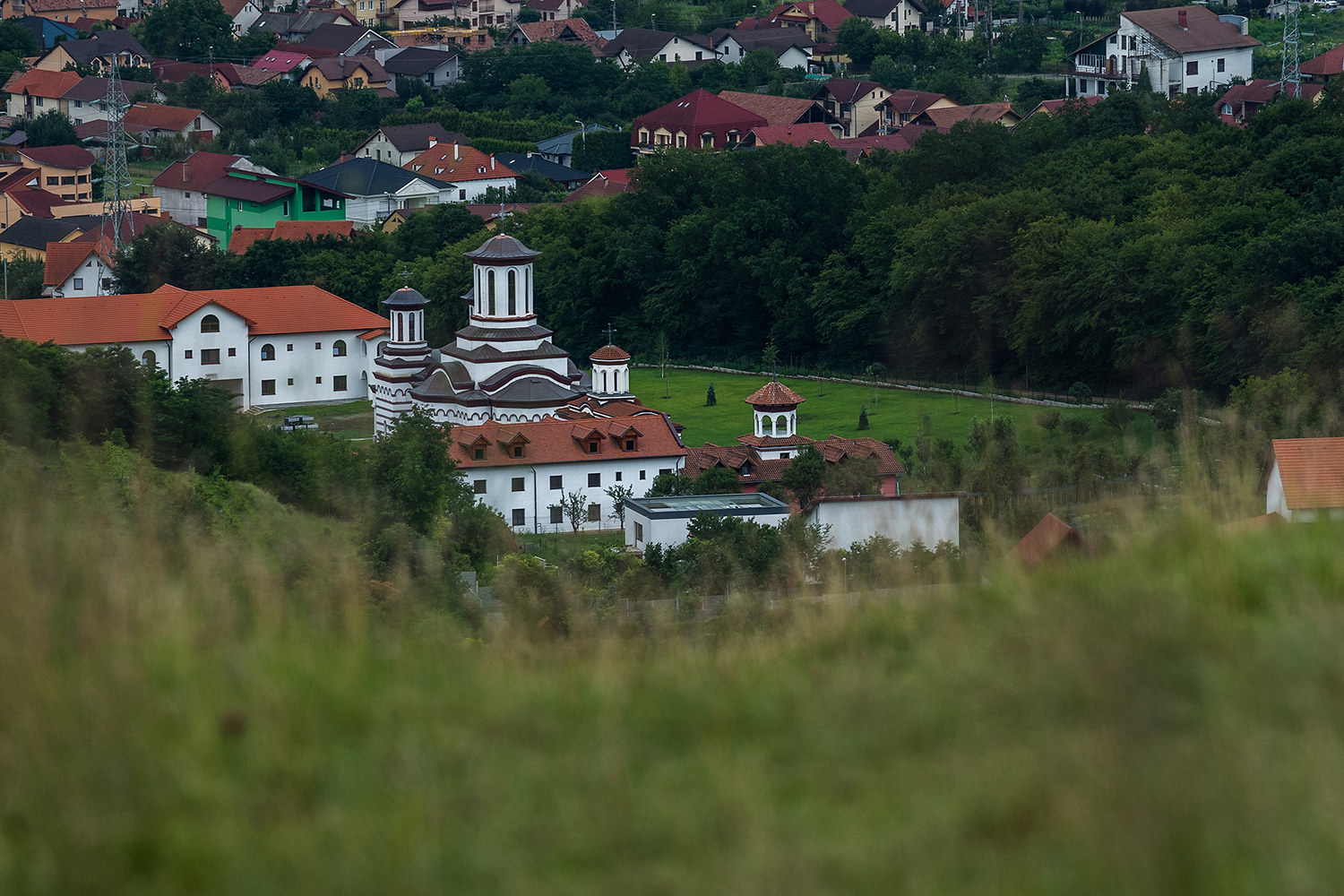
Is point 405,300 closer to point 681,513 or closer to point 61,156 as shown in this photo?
point 681,513

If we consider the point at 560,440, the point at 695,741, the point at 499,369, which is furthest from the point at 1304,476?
the point at 499,369

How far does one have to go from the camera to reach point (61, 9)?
9494 centimetres

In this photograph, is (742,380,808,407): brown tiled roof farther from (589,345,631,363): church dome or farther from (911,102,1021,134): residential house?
(911,102,1021,134): residential house

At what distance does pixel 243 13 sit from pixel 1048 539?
94.7 meters

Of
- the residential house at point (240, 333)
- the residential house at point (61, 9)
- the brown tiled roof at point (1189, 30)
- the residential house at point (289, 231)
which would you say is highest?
the residential house at point (61, 9)

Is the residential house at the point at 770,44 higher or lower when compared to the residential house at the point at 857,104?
higher

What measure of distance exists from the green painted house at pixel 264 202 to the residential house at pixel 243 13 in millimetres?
41190

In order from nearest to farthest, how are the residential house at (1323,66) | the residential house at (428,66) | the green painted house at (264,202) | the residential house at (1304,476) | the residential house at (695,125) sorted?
the residential house at (1304,476) → the green painted house at (264,202) → the residential house at (1323,66) → the residential house at (695,125) → the residential house at (428,66)

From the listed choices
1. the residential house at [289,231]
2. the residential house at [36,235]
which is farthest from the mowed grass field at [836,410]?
the residential house at [36,235]

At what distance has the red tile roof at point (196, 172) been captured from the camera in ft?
189

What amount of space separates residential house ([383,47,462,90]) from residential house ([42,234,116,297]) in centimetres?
3338

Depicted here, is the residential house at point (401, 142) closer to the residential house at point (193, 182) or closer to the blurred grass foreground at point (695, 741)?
the residential house at point (193, 182)

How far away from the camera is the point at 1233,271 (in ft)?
113

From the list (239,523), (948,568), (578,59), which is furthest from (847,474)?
(578,59)
